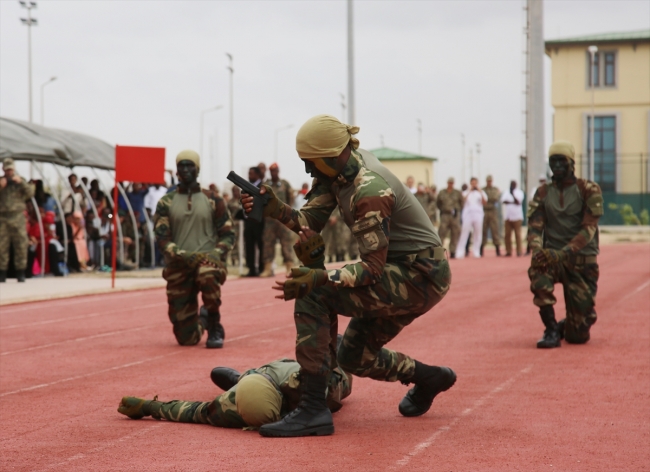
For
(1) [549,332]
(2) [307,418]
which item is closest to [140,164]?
(1) [549,332]

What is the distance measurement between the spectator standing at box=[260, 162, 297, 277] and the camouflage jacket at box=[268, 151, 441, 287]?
1495 cm

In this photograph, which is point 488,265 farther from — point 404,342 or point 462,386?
point 462,386

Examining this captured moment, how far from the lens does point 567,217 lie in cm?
1174

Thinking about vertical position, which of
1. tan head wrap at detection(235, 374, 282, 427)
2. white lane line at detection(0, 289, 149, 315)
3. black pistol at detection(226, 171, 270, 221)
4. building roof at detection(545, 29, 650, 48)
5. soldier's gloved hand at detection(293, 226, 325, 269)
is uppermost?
building roof at detection(545, 29, 650, 48)

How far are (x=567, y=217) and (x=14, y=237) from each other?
43.2ft

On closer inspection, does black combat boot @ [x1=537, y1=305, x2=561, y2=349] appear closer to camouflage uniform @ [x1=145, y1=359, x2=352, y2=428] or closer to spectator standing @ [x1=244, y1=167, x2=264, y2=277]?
camouflage uniform @ [x1=145, y1=359, x2=352, y2=428]

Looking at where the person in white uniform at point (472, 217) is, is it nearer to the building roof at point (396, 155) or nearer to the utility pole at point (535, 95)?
the utility pole at point (535, 95)

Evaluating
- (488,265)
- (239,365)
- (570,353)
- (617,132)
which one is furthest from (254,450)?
(617,132)

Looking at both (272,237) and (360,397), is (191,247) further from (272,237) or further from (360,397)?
(272,237)

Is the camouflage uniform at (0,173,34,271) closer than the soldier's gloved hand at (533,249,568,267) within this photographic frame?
No

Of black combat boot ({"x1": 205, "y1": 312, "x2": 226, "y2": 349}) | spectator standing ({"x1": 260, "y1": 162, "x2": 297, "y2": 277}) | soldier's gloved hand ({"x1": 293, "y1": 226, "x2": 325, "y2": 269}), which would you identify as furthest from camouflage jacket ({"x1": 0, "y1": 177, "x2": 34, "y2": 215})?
A: soldier's gloved hand ({"x1": 293, "y1": 226, "x2": 325, "y2": 269})

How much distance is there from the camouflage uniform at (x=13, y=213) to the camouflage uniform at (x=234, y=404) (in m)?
14.7

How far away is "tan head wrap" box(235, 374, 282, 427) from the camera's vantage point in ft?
24.0

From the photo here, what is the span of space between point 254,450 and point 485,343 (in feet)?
20.3
